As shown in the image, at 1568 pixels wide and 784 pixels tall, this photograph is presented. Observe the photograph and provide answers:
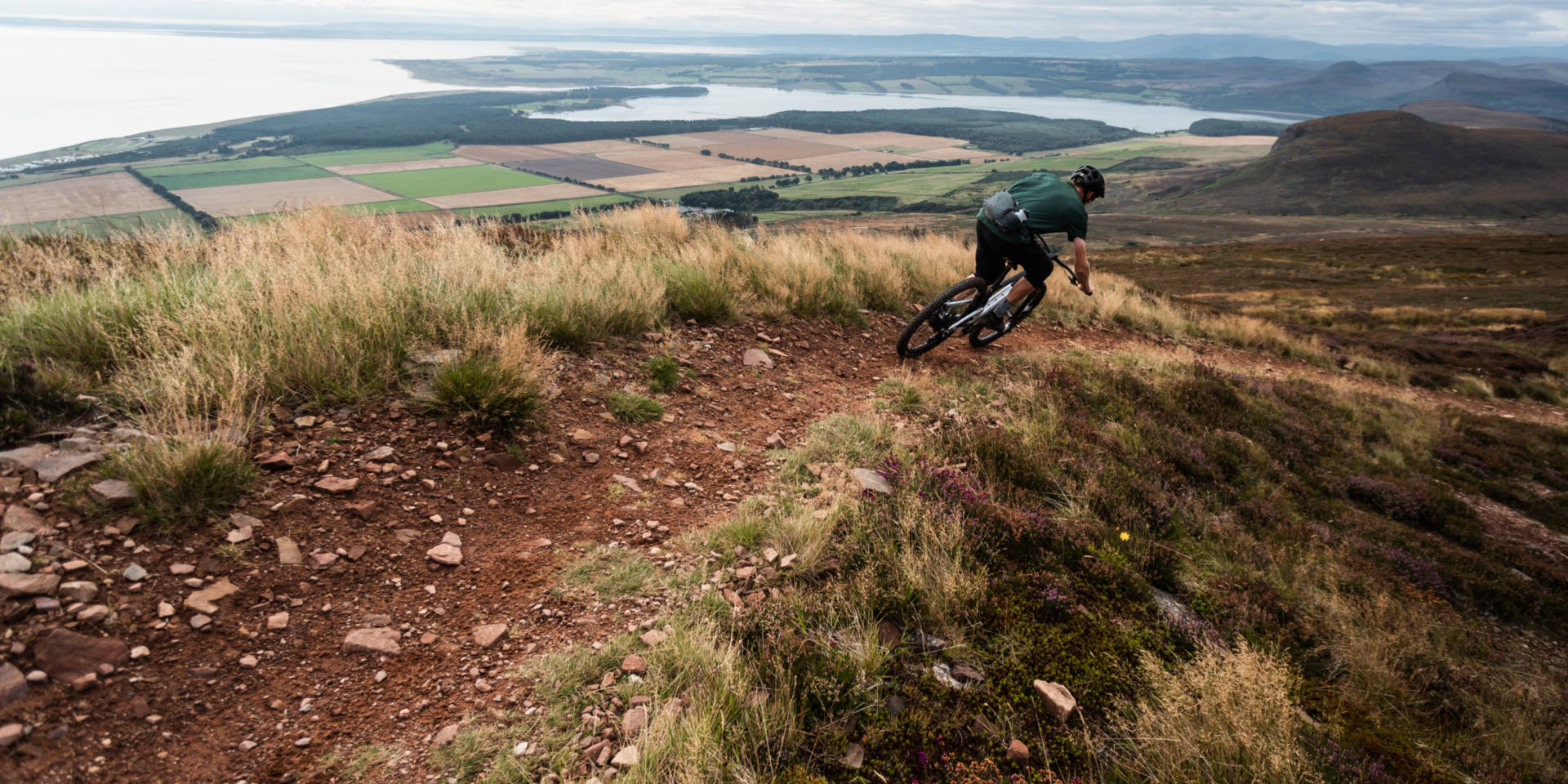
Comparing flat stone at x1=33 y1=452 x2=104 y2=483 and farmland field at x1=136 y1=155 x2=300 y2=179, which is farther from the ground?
farmland field at x1=136 y1=155 x2=300 y2=179

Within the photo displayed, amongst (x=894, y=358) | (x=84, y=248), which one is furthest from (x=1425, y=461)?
(x=84, y=248)

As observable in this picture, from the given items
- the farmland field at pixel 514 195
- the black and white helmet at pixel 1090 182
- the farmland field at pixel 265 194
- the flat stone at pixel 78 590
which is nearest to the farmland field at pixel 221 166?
the farmland field at pixel 265 194

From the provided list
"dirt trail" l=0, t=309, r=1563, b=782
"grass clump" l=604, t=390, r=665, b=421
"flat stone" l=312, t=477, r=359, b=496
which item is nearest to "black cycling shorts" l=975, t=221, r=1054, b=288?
"dirt trail" l=0, t=309, r=1563, b=782

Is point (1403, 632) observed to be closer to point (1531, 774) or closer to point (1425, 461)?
point (1531, 774)

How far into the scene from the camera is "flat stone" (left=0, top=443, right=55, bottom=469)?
3.54m

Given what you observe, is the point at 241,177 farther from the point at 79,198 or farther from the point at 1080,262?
the point at 1080,262

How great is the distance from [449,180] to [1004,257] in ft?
266

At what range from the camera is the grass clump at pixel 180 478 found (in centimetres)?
352

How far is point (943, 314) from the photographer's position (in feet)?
28.0

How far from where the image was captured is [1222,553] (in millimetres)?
5188

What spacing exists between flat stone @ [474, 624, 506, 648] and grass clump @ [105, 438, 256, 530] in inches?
65.4

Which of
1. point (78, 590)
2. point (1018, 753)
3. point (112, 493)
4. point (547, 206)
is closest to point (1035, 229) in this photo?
point (1018, 753)

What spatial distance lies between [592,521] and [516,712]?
1.63m

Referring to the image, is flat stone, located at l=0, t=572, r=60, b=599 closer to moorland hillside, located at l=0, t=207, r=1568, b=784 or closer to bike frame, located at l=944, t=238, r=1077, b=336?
moorland hillside, located at l=0, t=207, r=1568, b=784
